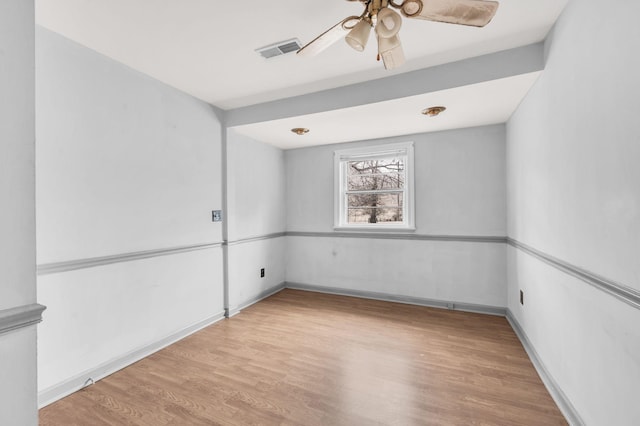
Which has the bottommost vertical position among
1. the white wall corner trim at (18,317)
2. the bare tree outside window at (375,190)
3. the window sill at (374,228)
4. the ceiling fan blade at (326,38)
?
the white wall corner trim at (18,317)

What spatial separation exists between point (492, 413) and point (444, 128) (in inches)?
117

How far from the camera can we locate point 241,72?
2512 millimetres

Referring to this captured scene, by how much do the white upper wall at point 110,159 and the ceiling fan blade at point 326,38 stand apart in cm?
165

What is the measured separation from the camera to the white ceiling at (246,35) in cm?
172

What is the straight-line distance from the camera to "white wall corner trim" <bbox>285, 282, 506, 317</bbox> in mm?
3436

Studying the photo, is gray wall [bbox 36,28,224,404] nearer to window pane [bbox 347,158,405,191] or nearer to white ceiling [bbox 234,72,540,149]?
white ceiling [bbox 234,72,540,149]

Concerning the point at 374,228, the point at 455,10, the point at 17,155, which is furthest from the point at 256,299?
the point at 455,10

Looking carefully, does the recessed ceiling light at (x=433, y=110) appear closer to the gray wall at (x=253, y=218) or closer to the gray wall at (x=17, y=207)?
the gray wall at (x=253, y=218)

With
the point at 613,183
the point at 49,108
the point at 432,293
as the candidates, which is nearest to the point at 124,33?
the point at 49,108

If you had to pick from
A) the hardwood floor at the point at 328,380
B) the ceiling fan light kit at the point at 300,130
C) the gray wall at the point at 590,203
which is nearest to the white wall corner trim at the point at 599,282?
the gray wall at the point at 590,203

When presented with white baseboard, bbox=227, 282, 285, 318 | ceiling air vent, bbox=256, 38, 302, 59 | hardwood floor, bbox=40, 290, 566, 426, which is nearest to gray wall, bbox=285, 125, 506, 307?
white baseboard, bbox=227, 282, 285, 318

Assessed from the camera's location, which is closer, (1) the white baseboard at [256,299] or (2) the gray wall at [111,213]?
(2) the gray wall at [111,213]

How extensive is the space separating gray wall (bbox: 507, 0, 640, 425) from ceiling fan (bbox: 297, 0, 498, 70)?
20.7 inches

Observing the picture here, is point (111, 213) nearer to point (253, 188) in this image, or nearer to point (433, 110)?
point (253, 188)
